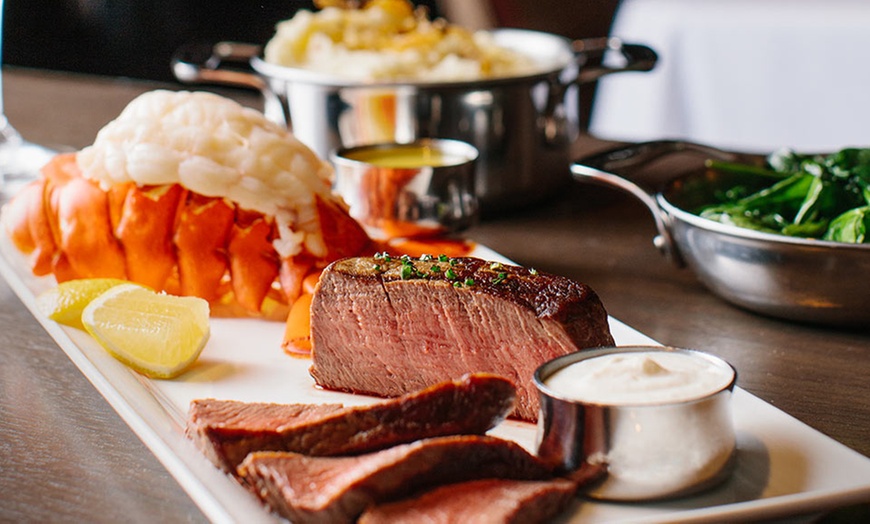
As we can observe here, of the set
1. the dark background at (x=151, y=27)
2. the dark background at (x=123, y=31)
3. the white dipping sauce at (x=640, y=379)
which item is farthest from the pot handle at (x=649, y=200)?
the dark background at (x=151, y=27)

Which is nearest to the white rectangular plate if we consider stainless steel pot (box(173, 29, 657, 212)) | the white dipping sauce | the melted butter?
the white dipping sauce

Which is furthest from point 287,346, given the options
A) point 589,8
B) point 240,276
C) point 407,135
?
point 589,8

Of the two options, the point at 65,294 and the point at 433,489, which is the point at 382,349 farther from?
the point at 65,294

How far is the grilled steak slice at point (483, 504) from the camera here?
128 centimetres

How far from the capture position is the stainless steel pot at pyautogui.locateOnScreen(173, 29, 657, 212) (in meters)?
2.91

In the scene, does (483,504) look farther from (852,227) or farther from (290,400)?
(852,227)

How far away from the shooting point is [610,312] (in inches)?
92.6

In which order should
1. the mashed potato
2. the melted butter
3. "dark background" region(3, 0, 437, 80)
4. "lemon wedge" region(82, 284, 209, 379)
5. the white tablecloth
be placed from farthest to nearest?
"dark background" region(3, 0, 437, 80) < the white tablecloth < the mashed potato < the melted butter < "lemon wedge" region(82, 284, 209, 379)

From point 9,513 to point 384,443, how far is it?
575 millimetres

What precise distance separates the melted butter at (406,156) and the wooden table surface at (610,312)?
26cm

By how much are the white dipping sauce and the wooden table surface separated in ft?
1.23

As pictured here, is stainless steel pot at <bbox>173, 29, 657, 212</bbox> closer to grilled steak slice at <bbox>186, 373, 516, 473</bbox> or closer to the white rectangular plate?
the white rectangular plate

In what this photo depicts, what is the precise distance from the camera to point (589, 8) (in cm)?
646

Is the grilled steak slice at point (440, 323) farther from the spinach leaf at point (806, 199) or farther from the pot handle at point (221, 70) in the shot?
the pot handle at point (221, 70)
